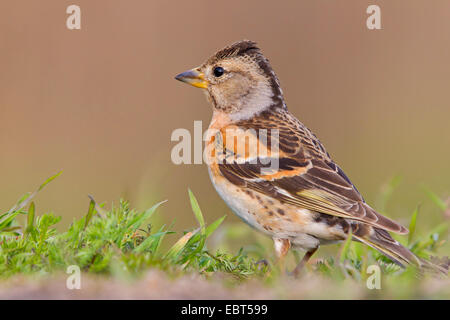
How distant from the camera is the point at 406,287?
3.54 metres

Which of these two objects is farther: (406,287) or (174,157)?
Answer: (174,157)

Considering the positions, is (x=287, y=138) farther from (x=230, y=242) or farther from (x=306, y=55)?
(x=306, y=55)

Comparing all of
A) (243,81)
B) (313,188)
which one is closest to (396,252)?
(313,188)

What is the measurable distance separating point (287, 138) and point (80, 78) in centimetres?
586

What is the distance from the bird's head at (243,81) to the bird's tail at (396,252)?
5.97 ft

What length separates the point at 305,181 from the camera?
482 centimetres

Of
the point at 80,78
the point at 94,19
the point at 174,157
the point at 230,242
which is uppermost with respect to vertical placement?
the point at 94,19

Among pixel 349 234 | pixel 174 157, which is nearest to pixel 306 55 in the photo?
pixel 174 157

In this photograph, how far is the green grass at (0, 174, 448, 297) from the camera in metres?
3.76

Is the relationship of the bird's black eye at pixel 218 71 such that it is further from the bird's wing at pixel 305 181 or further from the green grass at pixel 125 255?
the green grass at pixel 125 255

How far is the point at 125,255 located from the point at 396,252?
73.5 inches

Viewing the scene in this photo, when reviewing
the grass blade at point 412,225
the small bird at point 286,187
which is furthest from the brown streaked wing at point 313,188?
the grass blade at point 412,225

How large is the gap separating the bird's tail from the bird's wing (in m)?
0.10

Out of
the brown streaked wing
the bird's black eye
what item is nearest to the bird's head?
the bird's black eye
